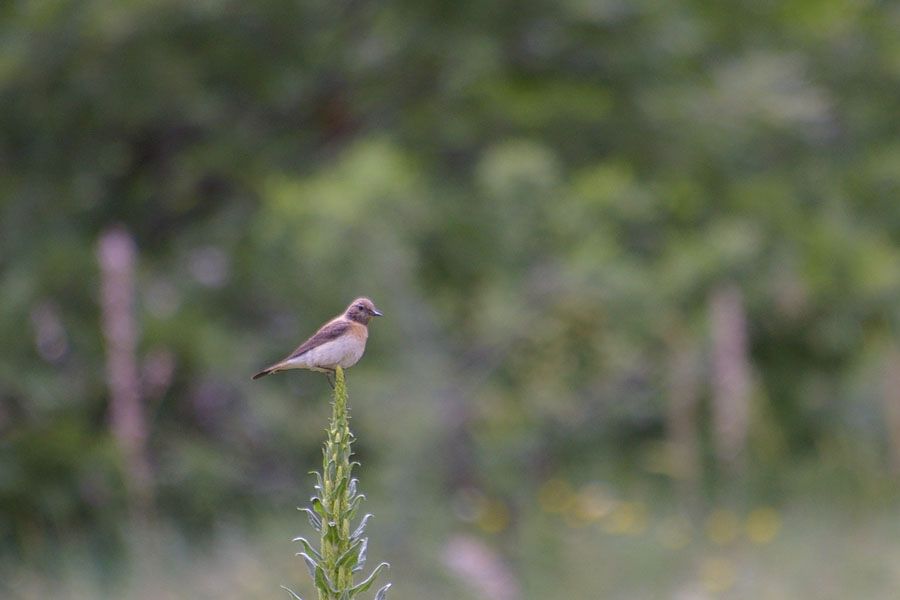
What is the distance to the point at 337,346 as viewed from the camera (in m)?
1.84

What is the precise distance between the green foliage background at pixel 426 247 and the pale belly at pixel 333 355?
4141mm

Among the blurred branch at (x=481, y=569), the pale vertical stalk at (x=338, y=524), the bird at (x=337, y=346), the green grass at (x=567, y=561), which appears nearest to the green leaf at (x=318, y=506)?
the pale vertical stalk at (x=338, y=524)

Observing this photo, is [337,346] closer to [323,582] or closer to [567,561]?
[323,582]

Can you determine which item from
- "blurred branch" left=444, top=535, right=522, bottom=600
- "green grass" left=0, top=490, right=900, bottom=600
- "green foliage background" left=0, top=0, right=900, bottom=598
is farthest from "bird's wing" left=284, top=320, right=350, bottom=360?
"blurred branch" left=444, top=535, right=522, bottom=600

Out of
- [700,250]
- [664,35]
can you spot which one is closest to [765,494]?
[700,250]

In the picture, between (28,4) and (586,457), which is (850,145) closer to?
(586,457)

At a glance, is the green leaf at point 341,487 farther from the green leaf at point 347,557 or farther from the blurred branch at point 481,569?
the blurred branch at point 481,569

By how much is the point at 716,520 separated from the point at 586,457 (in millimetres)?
1484

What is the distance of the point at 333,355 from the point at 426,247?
19.5ft

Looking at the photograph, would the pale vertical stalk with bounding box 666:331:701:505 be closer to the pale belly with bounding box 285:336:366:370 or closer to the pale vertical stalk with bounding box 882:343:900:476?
the pale vertical stalk with bounding box 882:343:900:476

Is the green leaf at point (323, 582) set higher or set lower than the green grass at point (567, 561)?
lower

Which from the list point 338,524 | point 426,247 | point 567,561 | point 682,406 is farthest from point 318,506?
point 426,247

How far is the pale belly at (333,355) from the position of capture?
1.81 m

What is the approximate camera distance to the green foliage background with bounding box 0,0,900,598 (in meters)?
6.86
